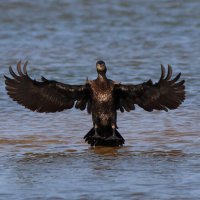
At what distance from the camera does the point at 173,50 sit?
1753 centimetres

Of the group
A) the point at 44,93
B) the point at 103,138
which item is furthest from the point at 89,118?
the point at 44,93

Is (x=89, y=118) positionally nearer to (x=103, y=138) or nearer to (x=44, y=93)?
(x=103, y=138)

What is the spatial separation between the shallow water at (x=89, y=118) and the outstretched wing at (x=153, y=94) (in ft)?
1.47

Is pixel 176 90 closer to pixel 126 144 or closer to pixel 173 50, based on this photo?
pixel 126 144

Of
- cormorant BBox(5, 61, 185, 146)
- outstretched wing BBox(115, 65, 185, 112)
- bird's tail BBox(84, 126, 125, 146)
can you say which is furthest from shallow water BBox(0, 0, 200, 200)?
outstretched wing BBox(115, 65, 185, 112)

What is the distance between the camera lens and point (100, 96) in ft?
33.9

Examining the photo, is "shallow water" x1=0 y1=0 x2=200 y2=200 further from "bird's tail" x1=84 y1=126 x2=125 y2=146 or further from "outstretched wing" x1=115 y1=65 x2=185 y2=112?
"outstretched wing" x1=115 y1=65 x2=185 y2=112

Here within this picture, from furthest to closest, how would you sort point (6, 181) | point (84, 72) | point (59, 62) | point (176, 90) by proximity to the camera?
1. point (59, 62)
2. point (84, 72)
3. point (176, 90)
4. point (6, 181)

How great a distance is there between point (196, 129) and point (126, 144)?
3.48 feet

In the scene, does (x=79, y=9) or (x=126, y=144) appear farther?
(x=79, y=9)

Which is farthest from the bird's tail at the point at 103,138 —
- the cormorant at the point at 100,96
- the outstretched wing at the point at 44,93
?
the outstretched wing at the point at 44,93

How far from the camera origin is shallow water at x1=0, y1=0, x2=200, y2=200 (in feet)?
28.2

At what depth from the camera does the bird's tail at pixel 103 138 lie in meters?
10.4

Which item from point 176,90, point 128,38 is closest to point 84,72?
point 128,38
